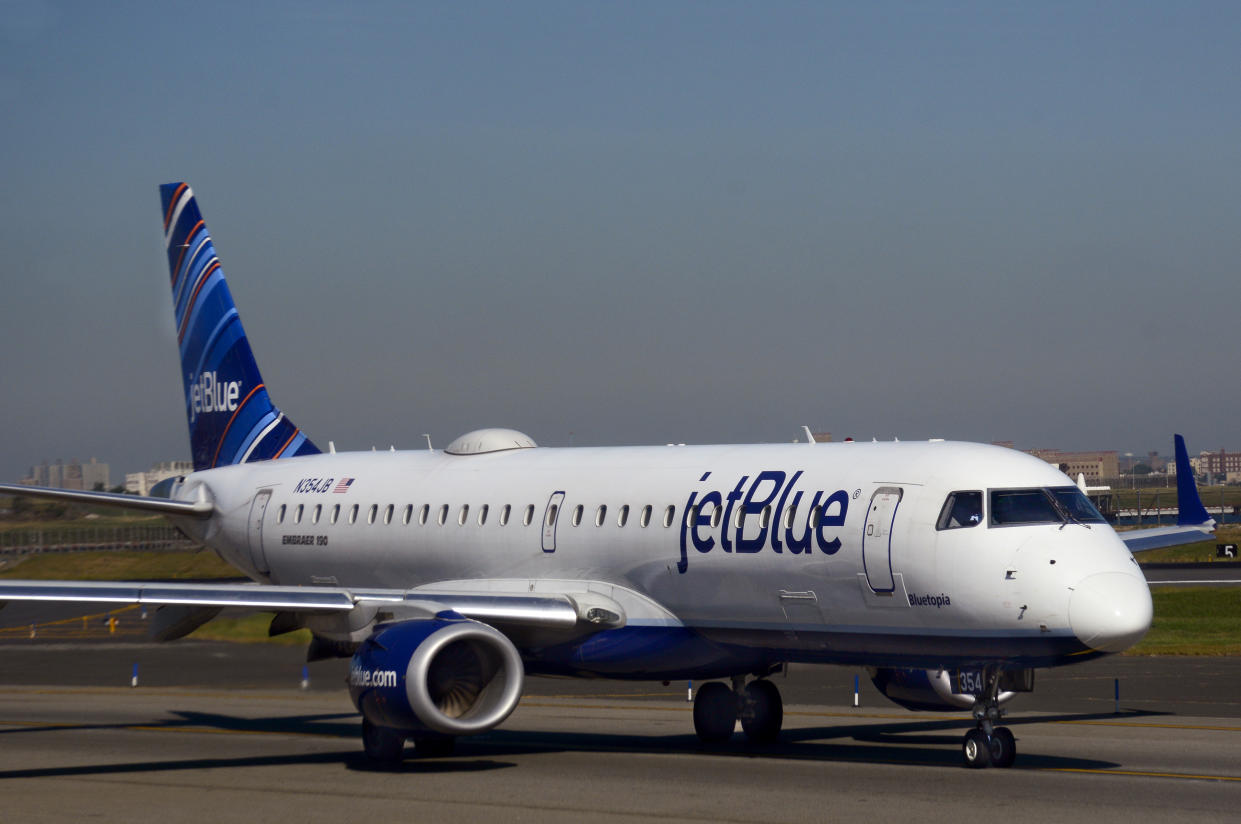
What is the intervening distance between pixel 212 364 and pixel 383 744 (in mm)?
14294

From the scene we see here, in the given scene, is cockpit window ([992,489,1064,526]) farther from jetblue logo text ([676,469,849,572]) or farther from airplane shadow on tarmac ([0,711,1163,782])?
airplane shadow on tarmac ([0,711,1163,782])

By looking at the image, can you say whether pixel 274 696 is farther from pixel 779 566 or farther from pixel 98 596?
pixel 779 566

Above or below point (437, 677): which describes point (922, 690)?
below

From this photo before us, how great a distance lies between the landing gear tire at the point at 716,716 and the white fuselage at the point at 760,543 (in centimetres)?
200

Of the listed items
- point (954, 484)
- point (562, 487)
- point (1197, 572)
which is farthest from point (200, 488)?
point (1197, 572)

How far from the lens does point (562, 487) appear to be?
1021 inches

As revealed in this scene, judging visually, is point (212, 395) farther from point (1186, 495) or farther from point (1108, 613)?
point (1108, 613)

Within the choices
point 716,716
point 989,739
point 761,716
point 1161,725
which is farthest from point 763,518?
point 1161,725

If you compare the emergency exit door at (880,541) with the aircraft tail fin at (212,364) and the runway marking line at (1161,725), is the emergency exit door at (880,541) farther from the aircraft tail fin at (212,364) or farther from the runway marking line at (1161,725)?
the aircraft tail fin at (212,364)

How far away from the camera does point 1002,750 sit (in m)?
20.5

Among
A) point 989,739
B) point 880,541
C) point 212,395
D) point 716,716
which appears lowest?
point 989,739

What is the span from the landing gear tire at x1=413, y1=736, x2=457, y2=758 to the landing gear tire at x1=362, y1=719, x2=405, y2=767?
931 mm

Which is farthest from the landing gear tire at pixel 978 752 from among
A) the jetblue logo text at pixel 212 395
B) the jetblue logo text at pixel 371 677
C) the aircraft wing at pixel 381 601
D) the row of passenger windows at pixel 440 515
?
the jetblue logo text at pixel 212 395

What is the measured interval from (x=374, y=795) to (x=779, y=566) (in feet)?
20.3
